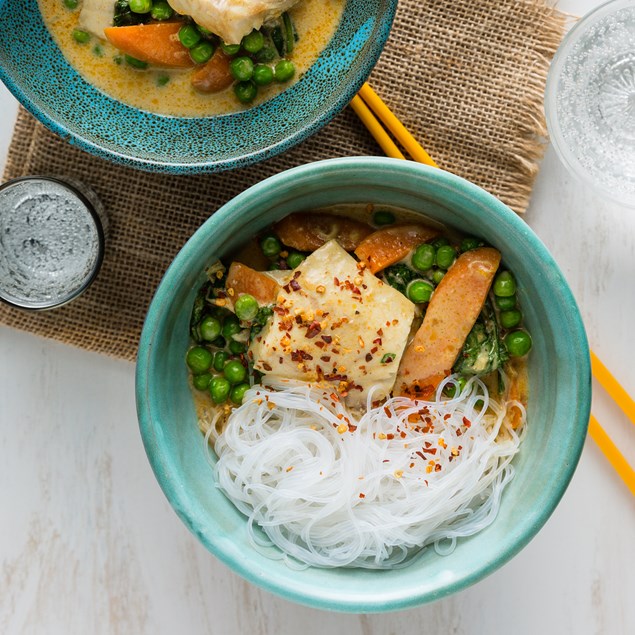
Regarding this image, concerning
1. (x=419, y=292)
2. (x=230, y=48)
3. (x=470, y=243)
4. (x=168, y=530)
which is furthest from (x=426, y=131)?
(x=168, y=530)

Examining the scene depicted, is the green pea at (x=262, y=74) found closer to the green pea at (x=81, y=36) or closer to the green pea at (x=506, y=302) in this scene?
the green pea at (x=81, y=36)

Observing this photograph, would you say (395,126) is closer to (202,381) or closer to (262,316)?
(262,316)

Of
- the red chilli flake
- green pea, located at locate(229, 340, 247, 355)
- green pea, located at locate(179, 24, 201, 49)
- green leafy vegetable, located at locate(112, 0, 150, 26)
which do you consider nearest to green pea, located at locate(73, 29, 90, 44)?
green leafy vegetable, located at locate(112, 0, 150, 26)

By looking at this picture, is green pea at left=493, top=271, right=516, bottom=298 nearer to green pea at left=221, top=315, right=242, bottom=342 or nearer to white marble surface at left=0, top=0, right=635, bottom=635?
white marble surface at left=0, top=0, right=635, bottom=635

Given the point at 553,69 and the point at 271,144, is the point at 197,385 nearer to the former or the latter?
the point at 271,144

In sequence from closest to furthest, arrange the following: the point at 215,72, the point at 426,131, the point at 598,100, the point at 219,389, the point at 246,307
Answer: the point at 246,307, the point at 219,389, the point at 215,72, the point at 426,131, the point at 598,100
